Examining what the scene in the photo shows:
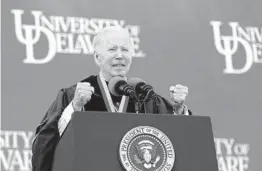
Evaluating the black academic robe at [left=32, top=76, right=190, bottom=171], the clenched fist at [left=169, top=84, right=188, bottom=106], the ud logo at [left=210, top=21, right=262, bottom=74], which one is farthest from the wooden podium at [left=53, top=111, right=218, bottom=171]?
the ud logo at [left=210, top=21, right=262, bottom=74]

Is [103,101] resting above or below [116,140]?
above

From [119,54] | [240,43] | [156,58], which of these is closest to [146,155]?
[119,54]

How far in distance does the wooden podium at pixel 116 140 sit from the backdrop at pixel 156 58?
362 centimetres

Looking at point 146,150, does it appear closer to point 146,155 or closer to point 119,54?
point 146,155

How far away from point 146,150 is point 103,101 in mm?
724

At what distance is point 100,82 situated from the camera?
3.66 m

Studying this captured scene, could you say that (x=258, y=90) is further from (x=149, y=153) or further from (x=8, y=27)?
(x=149, y=153)

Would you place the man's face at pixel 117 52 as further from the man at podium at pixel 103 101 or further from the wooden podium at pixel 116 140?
the wooden podium at pixel 116 140

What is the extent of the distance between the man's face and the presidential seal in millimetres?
615

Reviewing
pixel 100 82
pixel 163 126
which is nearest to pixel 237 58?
pixel 100 82

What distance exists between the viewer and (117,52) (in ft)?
11.5

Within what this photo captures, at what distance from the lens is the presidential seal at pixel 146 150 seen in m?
2.90

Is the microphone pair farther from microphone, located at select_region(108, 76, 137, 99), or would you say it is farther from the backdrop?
the backdrop

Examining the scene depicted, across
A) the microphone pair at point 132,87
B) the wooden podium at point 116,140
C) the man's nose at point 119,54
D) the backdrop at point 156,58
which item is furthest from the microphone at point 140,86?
the backdrop at point 156,58
